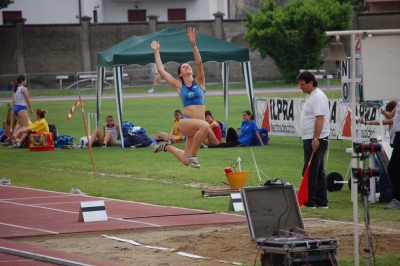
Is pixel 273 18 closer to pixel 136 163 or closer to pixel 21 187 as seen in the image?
pixel 136 163

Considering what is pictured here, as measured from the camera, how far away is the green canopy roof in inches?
1075

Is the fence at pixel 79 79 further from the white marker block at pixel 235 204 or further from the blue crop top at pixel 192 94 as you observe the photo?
the white marker block at pixel 235 204

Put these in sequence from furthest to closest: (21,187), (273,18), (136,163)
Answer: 1. (273,18)
2. (136,163)
3. (21,187)

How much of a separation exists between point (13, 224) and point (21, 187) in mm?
4847

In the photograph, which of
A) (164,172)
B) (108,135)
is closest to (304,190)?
(164,172)

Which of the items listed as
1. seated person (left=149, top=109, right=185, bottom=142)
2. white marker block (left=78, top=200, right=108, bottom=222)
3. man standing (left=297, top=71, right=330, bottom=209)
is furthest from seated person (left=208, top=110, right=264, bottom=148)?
white marker block (left=78, top=200, right=108, bottom=222)

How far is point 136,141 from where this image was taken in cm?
2692

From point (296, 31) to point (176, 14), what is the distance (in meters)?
18.2

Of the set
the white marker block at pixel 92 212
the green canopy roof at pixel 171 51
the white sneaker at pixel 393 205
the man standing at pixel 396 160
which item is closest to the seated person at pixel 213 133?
the green canopy roof at pixel 171 51

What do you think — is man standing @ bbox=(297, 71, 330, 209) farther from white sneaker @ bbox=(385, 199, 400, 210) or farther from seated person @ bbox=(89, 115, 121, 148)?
seated person @ bbox=(89, 115, 121, 148)

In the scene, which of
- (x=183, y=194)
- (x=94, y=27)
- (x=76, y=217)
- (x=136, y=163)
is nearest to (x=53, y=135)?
(x=136, y=163)

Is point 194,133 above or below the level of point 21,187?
above

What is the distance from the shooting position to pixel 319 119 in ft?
46.4

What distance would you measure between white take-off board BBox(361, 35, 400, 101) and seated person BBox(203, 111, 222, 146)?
1633 centimetres
